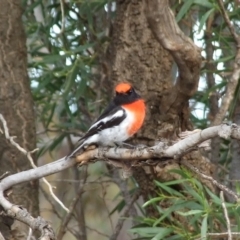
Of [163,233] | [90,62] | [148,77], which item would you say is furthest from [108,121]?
[90,62]

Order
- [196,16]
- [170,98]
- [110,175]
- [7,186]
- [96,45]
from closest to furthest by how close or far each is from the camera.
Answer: [7,186] < [170,98] < [96,45] < [196,16] < [110,175]

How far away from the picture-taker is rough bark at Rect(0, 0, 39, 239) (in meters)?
3.09

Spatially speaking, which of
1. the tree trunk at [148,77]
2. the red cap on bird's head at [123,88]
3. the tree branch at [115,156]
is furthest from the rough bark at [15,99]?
the tree branch at [115,156]

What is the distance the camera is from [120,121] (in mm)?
2775

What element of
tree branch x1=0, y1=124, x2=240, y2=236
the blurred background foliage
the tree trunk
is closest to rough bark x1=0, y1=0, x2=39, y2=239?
the blurred background foliage

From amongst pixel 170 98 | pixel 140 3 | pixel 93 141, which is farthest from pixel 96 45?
pixel 93 141

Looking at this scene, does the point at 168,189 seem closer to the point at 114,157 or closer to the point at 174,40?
the point at 114,157

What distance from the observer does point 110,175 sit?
12.9ft

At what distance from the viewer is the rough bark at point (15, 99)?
3.09 metres

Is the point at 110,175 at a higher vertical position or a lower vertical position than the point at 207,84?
lower

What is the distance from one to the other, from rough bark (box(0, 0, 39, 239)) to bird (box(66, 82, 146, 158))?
1.43 ft

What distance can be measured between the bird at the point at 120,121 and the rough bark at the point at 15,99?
436 mm

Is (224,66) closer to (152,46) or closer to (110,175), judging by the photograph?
(152,46)

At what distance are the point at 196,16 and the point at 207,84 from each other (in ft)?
1.04
